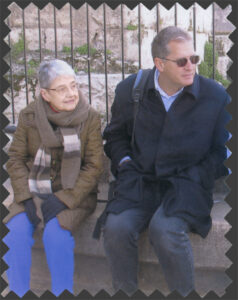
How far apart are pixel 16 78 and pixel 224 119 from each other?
2994 mm

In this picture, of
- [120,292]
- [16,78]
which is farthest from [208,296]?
[16,78]

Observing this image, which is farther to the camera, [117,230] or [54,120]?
[54,120]

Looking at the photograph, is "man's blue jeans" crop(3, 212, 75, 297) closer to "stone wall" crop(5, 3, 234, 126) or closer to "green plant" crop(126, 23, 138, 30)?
"stone wall" crop(5, 3, 234, 126)

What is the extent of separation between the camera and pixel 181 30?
338cm

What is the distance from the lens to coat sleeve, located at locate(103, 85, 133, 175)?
356 centimetres

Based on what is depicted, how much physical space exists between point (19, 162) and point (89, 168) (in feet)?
1.62

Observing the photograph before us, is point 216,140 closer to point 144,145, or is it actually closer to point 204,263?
point 144,145

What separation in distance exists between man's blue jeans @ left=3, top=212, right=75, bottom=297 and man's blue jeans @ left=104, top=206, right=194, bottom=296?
0.27m

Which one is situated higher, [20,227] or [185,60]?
[185,60]

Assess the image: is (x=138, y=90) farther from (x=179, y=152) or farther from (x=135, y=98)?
(x=179, y=152)

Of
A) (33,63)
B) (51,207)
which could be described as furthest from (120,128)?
(33,63)

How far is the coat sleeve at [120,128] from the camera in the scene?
3562 millimetres

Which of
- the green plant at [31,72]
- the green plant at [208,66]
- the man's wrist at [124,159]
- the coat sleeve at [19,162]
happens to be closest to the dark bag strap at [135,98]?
the man's wrist at [124,159]

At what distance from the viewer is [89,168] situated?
11.6ft
